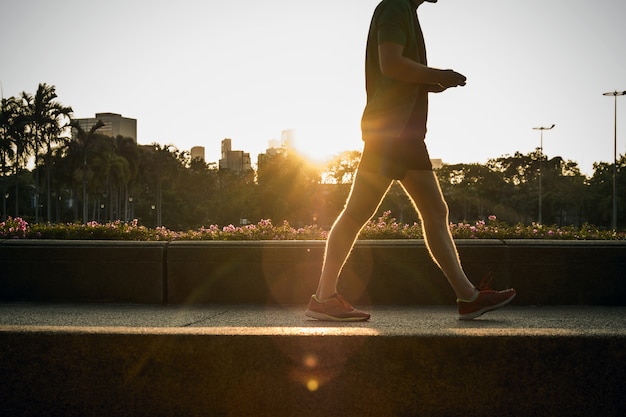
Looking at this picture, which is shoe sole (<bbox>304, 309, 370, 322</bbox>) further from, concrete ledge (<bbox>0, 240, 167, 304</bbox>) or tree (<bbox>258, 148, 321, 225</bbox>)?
tree (<bbox>258, 148, 321, 225</bbox>)

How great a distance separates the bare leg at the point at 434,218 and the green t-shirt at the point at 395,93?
319mm

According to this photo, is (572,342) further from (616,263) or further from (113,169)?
(113,169)

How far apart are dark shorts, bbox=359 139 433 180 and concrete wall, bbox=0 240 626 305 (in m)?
2.16

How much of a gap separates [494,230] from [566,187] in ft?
304

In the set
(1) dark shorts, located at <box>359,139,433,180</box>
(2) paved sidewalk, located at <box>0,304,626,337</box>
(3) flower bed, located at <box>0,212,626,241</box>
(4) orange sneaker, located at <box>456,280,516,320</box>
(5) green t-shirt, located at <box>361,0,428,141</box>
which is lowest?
(2) paved sidewalk, located at <box>0,304,626,337</box>

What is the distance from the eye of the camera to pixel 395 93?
5000mm

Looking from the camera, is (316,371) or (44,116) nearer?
(316,371)

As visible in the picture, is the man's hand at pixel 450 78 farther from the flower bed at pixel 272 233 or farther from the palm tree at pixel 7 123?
the palm tree at pixel 7 123

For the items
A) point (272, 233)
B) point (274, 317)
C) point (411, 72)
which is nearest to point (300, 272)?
point (274, 317)

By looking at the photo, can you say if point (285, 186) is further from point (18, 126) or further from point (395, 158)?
point (395, 158)

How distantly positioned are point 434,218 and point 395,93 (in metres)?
0.93

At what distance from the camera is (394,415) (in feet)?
8.19

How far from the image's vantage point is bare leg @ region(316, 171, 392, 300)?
193 inches

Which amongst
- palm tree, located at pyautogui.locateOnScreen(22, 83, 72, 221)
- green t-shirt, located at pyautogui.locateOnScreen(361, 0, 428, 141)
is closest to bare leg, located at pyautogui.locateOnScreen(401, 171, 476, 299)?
green t-shirt, located at pyautogui.locateOnScreen(361, 0, 428, 141)
